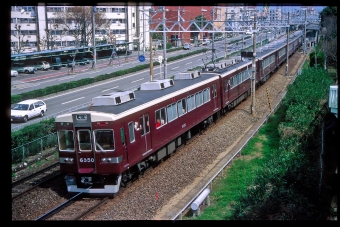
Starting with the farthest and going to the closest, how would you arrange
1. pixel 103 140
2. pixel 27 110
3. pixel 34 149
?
pixel 27 110
pixel 34 149
pixel 103 140

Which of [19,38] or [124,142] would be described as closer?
[124,142]

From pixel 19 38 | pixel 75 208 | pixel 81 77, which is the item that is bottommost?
pixel 75 208

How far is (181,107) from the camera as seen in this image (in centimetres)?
1341

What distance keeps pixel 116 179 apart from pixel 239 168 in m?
3.86

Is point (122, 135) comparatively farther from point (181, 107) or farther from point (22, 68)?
point (22, 68)

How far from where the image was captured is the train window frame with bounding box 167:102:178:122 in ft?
40.8

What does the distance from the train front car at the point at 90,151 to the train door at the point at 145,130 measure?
1.18 meters

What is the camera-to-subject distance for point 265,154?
13.2 metres

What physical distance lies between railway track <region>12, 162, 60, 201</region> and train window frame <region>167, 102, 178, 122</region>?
369 centimetres

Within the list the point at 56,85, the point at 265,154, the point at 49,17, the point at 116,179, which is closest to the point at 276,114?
the point at 265,154

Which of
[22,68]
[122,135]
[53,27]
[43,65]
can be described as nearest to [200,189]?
[122,135]

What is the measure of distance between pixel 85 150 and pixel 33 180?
9.43 ft

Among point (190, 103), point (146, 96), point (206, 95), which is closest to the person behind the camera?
point (146, 96)

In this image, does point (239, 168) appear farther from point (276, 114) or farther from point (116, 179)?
point (276, 114)
